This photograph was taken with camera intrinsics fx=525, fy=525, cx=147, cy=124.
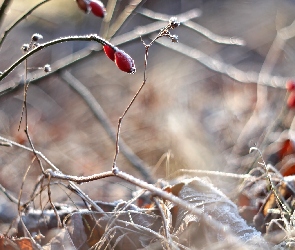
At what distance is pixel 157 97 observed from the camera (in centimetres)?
441

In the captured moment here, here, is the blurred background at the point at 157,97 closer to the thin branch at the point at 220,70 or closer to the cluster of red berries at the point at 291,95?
the thin branch at the point at 220,70

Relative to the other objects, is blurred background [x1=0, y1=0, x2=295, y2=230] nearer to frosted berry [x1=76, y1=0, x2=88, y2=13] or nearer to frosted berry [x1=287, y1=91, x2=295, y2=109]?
frosted berry [x1=287, y1=91, x2=295, y2=109]

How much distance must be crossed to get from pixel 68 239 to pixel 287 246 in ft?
2.24

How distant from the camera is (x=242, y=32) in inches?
226

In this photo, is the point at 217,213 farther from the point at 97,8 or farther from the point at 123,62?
the point at 97,8

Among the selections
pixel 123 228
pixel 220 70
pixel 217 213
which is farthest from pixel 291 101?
pixel 123 228

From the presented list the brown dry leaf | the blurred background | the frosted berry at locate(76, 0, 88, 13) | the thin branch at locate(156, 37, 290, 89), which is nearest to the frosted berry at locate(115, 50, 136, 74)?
the frosted berry at locate(76, 0, 88, 13)

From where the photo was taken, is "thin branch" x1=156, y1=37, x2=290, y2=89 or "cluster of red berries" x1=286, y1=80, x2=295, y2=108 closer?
"cluster of red berries" x1=286, y1=80, x2=295, y2=108

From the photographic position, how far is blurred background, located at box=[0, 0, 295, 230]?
3.12m

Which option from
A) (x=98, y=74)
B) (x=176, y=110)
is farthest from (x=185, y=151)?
(x=98, y=74)

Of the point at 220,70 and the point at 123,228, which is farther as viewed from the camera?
the point at 220,70

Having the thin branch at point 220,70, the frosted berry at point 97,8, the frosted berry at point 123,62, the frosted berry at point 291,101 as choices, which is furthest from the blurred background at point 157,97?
the frosted berry at point 123,62

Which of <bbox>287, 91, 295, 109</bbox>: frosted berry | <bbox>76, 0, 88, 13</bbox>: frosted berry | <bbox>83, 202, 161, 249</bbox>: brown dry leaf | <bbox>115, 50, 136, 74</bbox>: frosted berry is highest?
<bbox>76, 0, 88, 13</bbox>: frosted berry

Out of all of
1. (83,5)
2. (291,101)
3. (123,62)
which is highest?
(83,5)
